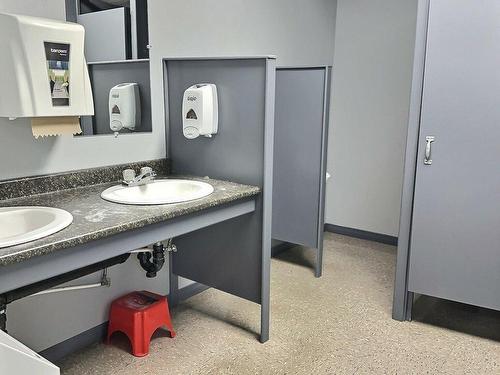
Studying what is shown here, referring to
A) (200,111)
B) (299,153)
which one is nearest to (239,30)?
(299,153)

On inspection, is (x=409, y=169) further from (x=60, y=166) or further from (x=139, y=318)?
(x=60, y=166)

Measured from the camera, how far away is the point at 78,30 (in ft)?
5.69

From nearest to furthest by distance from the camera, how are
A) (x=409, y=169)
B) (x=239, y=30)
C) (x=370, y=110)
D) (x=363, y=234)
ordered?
(x=409, y=169)
(x=239, y=30)
(x=370, y=110)
(x=363, y=234)

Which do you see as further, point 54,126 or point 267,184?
point 267,184

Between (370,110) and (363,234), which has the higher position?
(370,110)

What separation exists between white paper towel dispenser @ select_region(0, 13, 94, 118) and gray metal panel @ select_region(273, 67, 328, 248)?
159 centimetres

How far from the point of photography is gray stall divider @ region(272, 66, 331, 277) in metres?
2.95

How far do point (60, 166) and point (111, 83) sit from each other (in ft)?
1.50

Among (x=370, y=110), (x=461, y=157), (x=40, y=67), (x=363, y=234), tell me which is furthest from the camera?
(x=363, y=234)

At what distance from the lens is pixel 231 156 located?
7.25 feet

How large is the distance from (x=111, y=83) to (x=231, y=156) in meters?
0.66

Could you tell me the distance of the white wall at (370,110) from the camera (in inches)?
141

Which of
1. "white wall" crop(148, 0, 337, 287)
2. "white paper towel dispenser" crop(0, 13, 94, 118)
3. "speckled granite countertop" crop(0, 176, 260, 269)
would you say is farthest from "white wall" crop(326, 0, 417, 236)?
"white paper towel dispenser" crop(0, 13, 94, 118)

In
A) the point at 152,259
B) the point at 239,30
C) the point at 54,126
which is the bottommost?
the point at 152,259
